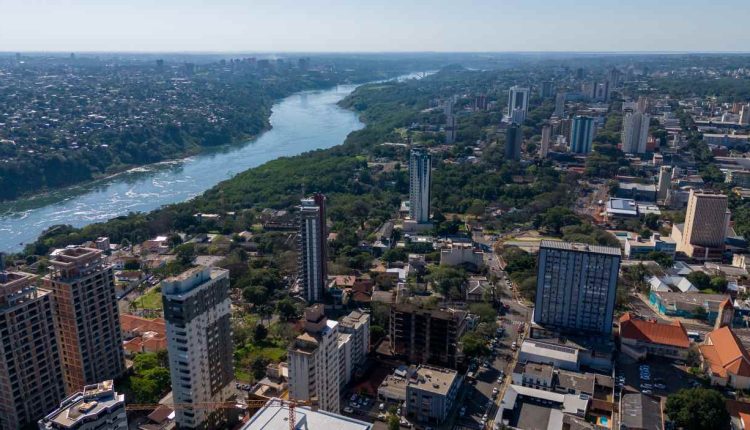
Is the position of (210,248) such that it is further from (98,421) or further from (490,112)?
(490,112)

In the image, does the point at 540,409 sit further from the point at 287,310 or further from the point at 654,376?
the point at 287,310

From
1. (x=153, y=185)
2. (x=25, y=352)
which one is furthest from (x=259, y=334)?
(x=153, y=185)

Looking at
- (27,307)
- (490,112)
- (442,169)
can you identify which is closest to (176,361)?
(27,307)

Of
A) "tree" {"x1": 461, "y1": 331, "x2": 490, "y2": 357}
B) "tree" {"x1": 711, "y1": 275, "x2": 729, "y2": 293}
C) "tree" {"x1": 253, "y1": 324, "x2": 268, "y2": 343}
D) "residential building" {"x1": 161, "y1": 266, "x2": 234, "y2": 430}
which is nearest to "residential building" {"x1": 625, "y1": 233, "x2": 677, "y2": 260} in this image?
"tree" {"x1": 711, "y1": 275, "x2": 729, "y2": 293}

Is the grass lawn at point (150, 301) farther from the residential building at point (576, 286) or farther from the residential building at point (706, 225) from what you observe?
the residential building at point (706, 225)

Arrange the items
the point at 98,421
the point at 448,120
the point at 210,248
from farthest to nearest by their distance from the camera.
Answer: the point at 448,120
the point at 210,248
the point at 98,421

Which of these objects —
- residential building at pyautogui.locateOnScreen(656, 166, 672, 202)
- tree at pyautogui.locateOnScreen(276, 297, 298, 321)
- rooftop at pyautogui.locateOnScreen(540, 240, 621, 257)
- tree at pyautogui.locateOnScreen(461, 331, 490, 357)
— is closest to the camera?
tree at pyautogui.locateOnScreen(461, 331, 490, 357)

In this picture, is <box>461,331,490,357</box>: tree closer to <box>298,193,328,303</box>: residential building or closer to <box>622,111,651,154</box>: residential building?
<box>298,193,328,303</box>: residential building
